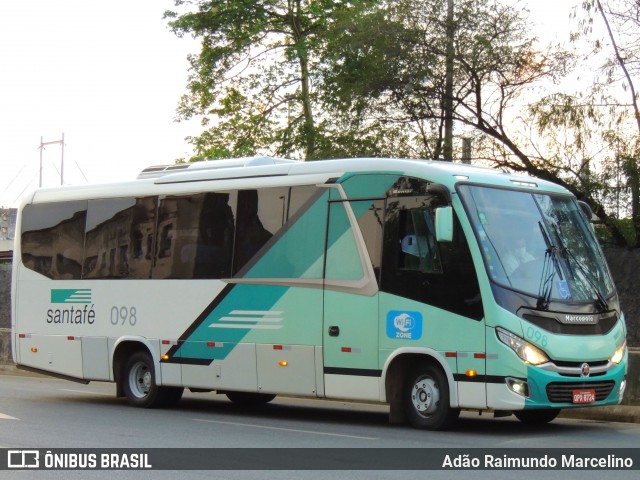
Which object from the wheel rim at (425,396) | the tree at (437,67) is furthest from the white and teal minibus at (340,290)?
the tree at (437,67)

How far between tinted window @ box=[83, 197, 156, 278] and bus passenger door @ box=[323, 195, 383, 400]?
3815mm

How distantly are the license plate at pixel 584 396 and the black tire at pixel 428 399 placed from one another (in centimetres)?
142

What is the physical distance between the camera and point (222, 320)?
1591cm

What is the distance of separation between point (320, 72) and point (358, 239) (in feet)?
65.0

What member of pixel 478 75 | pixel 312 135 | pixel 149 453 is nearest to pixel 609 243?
pixel 478 75

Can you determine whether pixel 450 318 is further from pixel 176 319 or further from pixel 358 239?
pixel 176 319

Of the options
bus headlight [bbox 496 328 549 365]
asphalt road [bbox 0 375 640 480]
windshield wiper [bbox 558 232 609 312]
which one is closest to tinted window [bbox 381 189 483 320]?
bus headlight [bbox 496 328 549 365]

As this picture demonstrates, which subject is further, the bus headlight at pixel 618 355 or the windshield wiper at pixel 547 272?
the bus headlight at pixel 618 355

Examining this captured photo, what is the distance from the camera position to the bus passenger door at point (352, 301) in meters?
14.0

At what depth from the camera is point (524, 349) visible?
12742 mm

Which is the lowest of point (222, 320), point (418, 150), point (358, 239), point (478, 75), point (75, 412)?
point (75, 412)

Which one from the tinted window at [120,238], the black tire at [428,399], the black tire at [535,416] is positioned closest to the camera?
the black tire at [428,399]

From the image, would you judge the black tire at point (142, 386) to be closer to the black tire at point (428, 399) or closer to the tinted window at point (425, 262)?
the black tire at point (428, 399)

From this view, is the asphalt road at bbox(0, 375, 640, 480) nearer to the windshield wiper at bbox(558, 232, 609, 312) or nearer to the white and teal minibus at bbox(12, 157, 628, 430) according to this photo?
the white and teal minibus at bbox(12, 157, 628, 430)
